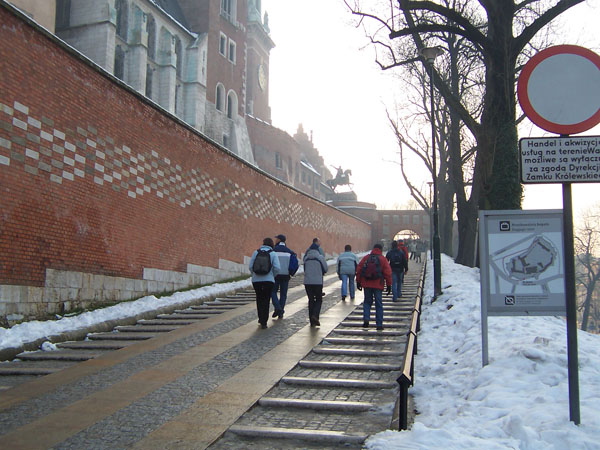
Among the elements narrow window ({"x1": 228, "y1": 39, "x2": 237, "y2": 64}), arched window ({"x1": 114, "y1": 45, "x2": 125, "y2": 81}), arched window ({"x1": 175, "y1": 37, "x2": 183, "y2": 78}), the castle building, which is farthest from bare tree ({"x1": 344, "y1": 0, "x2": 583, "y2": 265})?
narrow window ({"x1": 228, "y1": 39, "x2": 237, "y2": 64})

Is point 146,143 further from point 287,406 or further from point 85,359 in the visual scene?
point 287,406

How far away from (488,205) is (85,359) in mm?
8043

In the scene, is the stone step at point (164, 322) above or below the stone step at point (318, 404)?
above

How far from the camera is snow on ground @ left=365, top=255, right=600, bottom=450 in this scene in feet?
13.1

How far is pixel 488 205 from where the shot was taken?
A: 11305 mm

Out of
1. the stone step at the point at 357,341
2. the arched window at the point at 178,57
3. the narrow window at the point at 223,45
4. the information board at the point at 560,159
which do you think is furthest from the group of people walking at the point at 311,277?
the narrow window at the point at 223,45

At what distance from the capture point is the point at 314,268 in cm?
1019

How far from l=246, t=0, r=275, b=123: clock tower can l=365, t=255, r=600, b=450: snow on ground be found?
52396 millimetres

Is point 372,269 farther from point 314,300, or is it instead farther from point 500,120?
point 500,120

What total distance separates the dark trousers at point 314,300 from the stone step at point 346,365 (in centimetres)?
281

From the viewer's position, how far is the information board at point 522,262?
544cm

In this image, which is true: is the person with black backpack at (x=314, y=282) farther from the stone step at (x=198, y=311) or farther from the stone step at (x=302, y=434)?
the stone step at (x=302, y=434)

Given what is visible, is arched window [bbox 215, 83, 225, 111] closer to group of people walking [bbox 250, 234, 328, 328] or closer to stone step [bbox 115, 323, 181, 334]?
group of people walking [bbox 250, 234, 328, 328]

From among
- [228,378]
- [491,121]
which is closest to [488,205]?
[491,121]
